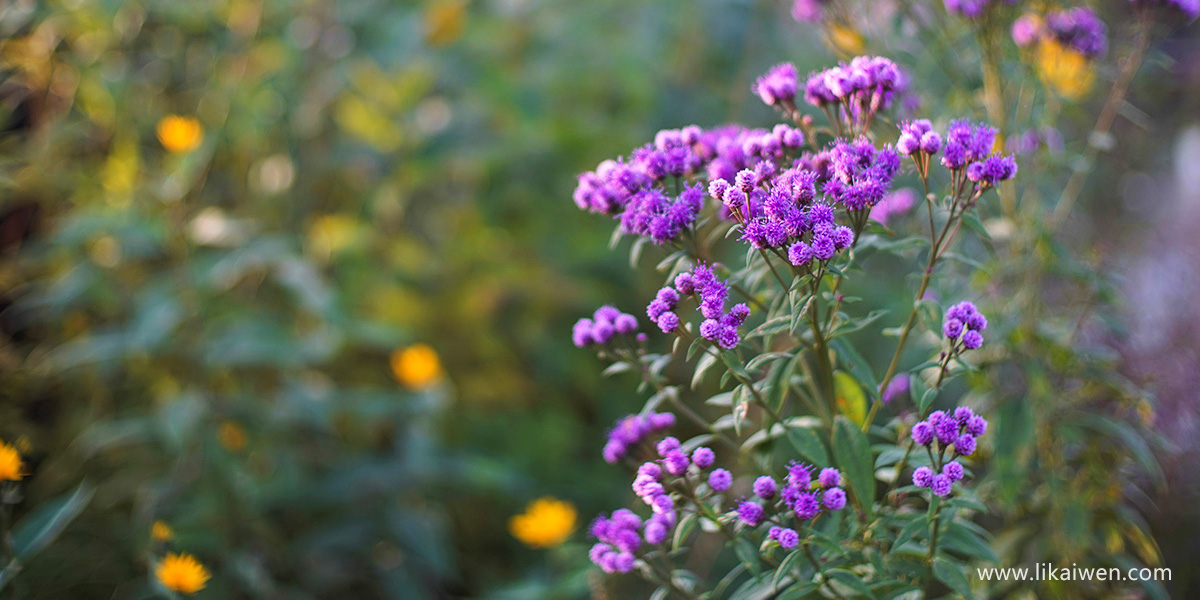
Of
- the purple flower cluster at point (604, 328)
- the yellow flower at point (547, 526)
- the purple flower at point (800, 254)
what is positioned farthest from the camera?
the yellow flower at point (547, 526)

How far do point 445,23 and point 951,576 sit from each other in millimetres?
2199

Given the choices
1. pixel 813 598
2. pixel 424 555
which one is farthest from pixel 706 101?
pixel 813 598

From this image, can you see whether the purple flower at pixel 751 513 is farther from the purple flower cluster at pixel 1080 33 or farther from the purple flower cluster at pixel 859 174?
the purple flower cluster at pixel 1080 33

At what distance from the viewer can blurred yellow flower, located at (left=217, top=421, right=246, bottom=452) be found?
2176 mm

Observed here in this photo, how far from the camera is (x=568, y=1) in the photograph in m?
2.87

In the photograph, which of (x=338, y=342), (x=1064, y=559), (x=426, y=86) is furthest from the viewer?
(x=426, y=86)

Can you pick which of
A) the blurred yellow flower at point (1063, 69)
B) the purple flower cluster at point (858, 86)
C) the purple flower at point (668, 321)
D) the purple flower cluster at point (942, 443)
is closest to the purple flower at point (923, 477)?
the purple flower cluster at point (942, 443)

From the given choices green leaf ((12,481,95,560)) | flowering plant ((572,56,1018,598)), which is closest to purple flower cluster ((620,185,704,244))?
flowering plant ((572,56,1018,598))

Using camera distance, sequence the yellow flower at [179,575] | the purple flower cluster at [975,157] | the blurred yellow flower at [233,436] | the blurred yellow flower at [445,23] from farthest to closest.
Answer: the blurred yellow flower at [445,23]
the blurred yellow flower at [233,436]
the yellow flower at [179,575]
the purple flower cluster at [975,157]

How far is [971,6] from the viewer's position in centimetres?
144

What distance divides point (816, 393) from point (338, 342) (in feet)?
4.47

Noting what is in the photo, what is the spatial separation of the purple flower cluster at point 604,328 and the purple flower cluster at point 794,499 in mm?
278

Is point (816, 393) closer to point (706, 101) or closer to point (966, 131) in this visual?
point (966, 131)

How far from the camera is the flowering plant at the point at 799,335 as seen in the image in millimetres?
956
